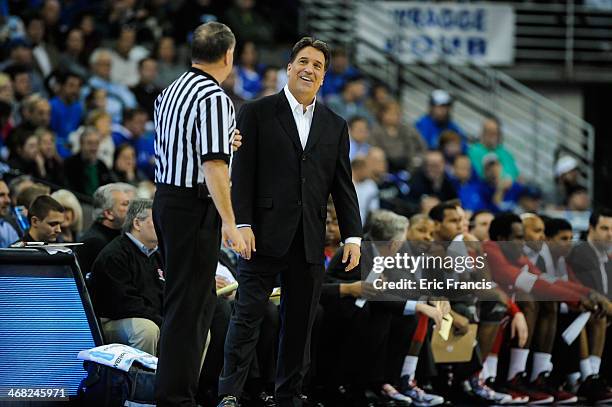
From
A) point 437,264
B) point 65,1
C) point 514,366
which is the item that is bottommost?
point 514,366

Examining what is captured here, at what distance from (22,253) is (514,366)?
386 cm

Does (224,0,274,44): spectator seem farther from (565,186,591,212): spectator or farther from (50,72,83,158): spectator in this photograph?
(565,186,591,212): spectator

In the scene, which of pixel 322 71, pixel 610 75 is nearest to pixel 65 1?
pixel 610 75

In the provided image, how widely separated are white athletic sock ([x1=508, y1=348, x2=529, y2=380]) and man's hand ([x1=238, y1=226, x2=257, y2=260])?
323 cm

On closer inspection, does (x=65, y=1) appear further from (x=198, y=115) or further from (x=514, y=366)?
(x=198, y=115)

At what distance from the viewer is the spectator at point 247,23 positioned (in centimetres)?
1609

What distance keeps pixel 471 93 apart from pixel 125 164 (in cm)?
736

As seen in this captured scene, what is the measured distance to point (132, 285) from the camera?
778cm

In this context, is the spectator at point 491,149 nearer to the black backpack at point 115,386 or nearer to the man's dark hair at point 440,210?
the man's dark hair at point 440,210

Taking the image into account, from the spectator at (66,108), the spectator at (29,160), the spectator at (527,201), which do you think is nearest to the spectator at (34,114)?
the spectator at (29,160)

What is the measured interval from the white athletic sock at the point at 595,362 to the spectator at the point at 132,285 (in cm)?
344

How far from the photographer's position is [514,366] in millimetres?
9227

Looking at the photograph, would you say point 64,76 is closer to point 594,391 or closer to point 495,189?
point 495,189

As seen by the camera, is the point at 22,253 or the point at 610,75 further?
the point at 610,75
